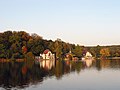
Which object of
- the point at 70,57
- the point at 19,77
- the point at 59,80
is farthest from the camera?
the point at 70,57

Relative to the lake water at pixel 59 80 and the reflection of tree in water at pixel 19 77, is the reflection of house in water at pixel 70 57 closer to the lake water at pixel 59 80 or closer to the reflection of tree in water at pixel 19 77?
the lake water at pixel 59 80

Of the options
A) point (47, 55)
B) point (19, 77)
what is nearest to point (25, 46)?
point (47, 55)

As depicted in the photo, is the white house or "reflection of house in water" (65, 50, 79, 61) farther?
"reflection of house in water" (65, 50, 79, 61)

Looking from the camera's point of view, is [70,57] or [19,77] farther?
[70,57]

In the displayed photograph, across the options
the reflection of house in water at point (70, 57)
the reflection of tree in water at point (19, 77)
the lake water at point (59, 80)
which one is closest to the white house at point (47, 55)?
the reflection of house in water at point (70, 57)

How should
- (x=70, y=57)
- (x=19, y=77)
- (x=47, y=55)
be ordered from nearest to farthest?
(x=19, y=77), (x=47, y=55), (x=70, y=57)

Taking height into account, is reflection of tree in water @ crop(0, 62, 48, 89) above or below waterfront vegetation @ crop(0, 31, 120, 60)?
below

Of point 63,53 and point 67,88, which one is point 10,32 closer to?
point 63,53

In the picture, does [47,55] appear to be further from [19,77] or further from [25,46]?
[19,77]

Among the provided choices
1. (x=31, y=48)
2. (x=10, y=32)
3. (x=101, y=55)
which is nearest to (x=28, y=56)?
(x=31, y=48)

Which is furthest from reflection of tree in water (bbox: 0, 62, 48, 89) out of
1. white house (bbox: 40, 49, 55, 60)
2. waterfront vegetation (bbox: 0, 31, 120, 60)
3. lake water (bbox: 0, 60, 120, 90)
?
white house (bbox: 40, 49, 55, 60)

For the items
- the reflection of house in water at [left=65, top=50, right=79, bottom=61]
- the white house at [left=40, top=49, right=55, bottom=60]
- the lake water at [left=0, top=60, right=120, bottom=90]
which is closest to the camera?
the lake water at [left=0, top=60, right=120, bottom=90]

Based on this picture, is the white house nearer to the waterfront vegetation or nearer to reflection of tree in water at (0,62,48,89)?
the waterfront vegetation

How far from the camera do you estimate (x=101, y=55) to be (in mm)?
149375
